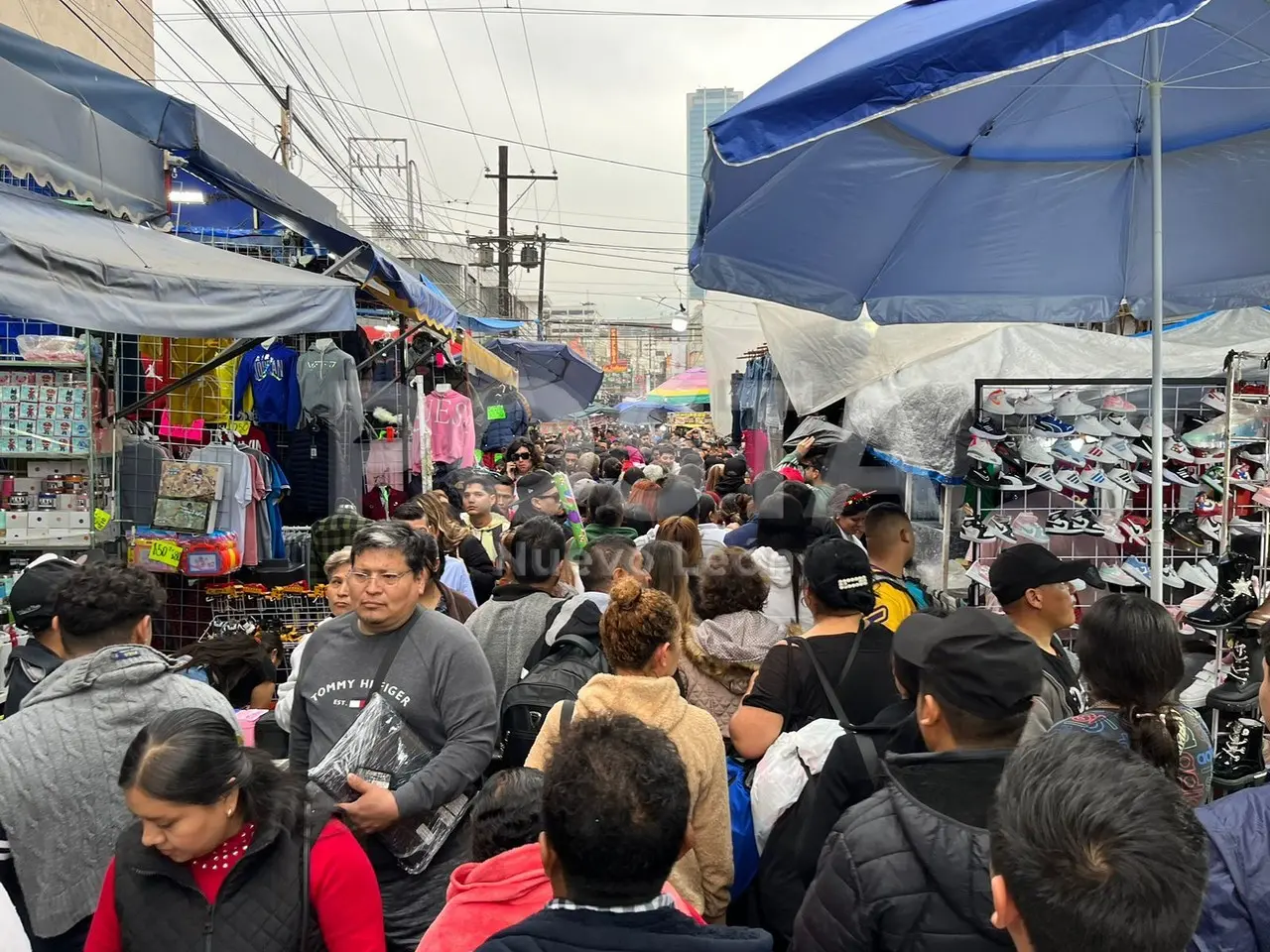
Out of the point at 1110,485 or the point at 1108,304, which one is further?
the point at 1108,304

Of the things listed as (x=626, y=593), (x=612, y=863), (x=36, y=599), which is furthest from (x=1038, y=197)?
(x=36, y=599)

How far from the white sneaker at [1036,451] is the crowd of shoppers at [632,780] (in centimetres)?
126

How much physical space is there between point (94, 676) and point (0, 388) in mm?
3387

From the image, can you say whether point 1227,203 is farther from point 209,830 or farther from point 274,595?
point 274,595

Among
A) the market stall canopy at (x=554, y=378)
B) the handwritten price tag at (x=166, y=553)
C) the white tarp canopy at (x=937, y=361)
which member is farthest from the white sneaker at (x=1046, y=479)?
the market stall canopy at (x=554, y=378)

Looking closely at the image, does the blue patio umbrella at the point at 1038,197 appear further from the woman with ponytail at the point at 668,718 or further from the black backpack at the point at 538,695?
the black backpack at the point at 538,695

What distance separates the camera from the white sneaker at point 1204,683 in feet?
13.7

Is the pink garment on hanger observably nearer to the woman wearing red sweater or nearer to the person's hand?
the person's hand

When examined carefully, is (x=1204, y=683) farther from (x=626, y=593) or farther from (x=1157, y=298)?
(x=626, y=593)

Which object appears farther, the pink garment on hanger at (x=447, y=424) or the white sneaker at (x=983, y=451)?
the pink garment on hanger at (x=447, y=424)

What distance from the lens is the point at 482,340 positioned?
17.1 metres

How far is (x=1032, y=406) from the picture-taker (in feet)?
16.4

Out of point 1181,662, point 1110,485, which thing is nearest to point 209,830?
point 1181,662

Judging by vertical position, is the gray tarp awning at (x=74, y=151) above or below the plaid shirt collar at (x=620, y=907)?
above
